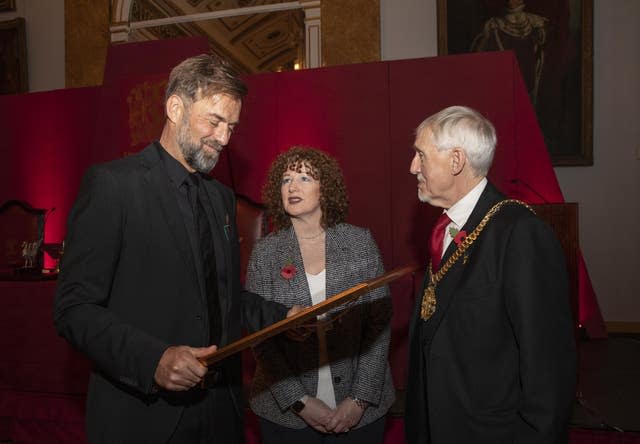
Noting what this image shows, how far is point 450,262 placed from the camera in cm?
167

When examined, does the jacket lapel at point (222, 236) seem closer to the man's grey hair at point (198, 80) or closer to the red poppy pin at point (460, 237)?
the man's grey hair at point (198, 80)

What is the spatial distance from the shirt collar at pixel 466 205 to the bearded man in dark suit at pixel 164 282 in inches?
28.9

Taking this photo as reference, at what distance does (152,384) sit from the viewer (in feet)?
4.51

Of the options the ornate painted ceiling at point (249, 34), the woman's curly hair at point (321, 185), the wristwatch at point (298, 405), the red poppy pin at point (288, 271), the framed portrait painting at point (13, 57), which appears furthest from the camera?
the ornate painted ceiling at point (249, 34)

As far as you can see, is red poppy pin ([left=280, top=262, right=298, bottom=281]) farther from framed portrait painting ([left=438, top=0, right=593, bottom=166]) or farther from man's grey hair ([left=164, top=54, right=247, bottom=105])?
framed portrait painting ([left=438, top=0, right=593, bottom=166])

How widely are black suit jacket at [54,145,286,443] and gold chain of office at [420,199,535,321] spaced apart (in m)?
0.64

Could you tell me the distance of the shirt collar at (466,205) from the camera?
1.73m

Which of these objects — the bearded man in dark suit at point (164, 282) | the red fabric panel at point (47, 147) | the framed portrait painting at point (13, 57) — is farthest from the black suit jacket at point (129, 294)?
the framed portrait painting at point (13, 57)

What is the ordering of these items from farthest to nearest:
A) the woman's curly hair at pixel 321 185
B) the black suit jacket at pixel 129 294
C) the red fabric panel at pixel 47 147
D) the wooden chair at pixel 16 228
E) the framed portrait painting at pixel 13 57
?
the framed portrait painting at pixel 13 57 → the red fabric panel at pixel 47 147 → the wooden chair at pixel 16 228 → the woman's curly hair at pixel 321 185 → the black suit jacket at pixel 129 294

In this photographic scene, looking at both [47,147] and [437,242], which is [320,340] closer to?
[437,242]

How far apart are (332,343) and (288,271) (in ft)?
1.18

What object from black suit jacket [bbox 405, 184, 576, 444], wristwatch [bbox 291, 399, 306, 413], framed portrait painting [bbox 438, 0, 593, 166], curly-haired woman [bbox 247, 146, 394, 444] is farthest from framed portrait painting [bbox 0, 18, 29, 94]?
black suit jacket [bbox 405, 184, 576, 444]

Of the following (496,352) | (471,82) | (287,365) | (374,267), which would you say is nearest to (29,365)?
(287,365)

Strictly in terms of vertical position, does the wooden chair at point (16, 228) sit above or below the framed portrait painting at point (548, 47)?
below
